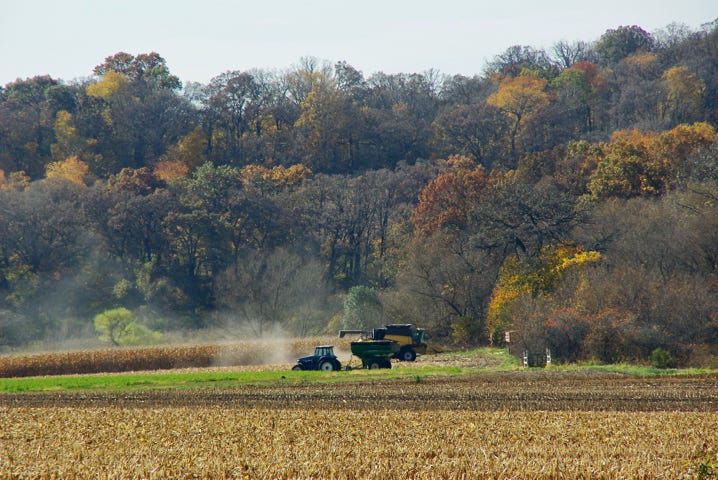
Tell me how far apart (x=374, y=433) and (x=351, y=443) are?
1670mm

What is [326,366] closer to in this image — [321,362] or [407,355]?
[321,362]

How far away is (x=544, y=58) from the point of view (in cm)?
16038

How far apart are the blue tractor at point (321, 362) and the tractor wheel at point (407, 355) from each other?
6.93 meters

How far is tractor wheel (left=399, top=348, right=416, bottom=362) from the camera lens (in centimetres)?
5679

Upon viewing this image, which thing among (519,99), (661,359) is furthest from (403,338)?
(519,99)

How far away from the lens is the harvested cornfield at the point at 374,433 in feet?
64.3

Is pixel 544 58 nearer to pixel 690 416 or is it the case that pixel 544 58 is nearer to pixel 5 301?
pixel 5 301

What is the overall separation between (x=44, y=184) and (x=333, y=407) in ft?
274

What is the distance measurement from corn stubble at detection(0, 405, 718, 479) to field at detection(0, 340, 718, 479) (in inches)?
1.9

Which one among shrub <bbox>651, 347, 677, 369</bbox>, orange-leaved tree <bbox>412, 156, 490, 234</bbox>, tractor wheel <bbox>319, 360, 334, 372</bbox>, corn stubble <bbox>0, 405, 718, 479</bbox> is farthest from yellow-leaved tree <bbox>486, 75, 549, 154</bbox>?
corn stubble <bbox>0, 405, 718, 479</bbox>

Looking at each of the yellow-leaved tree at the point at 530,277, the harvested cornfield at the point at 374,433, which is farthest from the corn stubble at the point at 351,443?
the yellow-leaved tree at the point at 530,277

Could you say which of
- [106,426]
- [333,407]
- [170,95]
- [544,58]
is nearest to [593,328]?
[333,407]

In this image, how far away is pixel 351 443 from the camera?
74.3 ft

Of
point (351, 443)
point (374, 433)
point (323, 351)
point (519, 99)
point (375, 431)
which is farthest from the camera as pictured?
point (519, 99)
